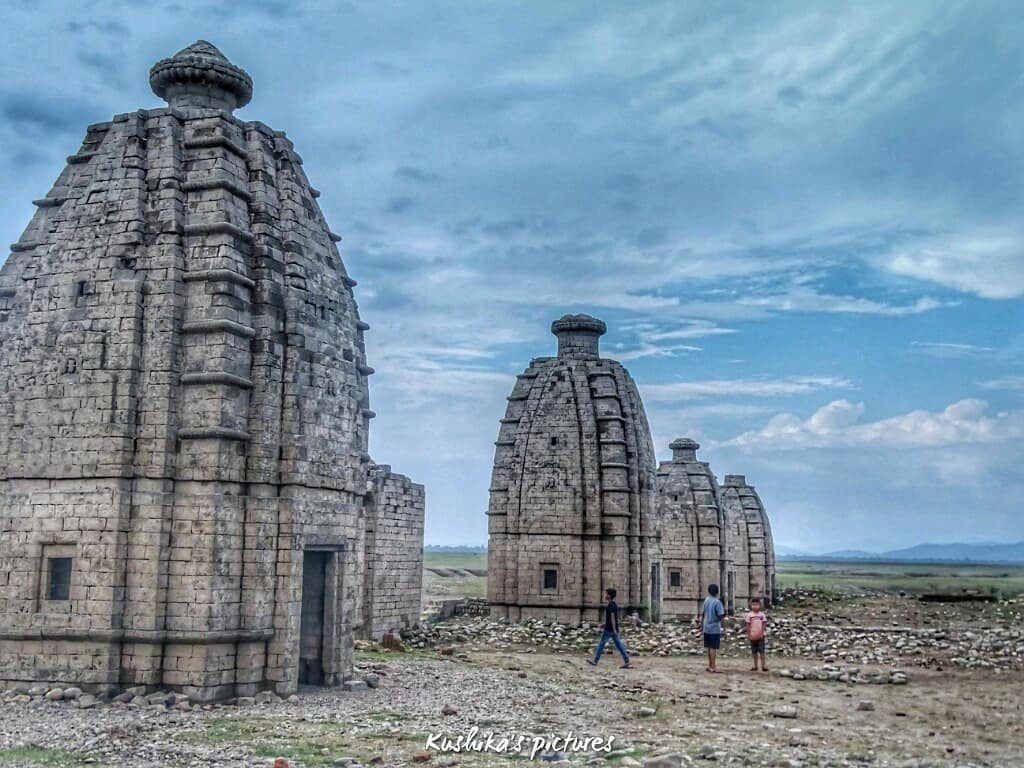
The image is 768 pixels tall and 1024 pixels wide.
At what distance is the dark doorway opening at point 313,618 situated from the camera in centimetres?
1745

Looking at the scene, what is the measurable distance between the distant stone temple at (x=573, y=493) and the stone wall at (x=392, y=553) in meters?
5.81

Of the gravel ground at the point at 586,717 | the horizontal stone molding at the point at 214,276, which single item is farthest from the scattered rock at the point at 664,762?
the horizontal stone molding at the point at 214,276

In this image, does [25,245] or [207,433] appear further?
[25,245]

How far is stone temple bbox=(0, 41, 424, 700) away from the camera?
15.2 metres

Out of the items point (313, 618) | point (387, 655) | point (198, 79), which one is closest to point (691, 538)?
point (387, 655)

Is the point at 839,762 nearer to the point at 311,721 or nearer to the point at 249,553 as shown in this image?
the point at 311,721

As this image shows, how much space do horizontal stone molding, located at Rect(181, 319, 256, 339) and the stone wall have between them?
973cm

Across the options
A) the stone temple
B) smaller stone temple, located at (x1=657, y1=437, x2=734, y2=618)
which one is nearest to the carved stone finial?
smaller stone temple, located at (x1=657, y1=437, x2=734, y2=618)

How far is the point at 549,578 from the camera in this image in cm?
3272

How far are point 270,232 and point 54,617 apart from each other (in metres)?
6.77

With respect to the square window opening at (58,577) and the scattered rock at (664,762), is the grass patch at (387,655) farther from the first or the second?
the scattered rock at (664,762)

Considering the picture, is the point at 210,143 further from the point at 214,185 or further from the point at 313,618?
the point at 313,618

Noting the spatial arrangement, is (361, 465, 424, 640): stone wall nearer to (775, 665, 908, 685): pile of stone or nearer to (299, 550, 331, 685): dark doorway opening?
(299, 550, 331, 685): dark doorway opening

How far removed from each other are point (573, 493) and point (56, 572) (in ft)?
63.7
